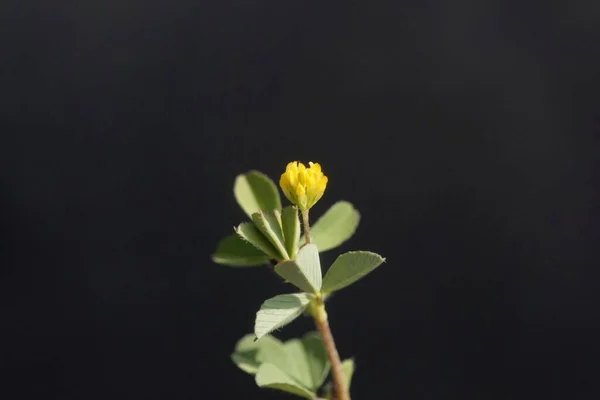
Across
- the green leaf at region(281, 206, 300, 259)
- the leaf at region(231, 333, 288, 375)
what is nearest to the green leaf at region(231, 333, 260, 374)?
the leaf at region(231, 333, 288, 375)

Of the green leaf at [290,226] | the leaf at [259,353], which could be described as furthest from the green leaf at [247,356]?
the green leaf at [290,226]


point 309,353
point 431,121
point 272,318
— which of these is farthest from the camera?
point 431,121

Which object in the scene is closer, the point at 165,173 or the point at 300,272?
the point at 300,272

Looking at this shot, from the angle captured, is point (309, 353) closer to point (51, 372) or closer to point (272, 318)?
point (272, 318)

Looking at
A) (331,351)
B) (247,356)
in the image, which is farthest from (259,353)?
(331,351)

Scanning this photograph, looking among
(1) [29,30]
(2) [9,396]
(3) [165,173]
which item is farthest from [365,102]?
(2) [9,396]

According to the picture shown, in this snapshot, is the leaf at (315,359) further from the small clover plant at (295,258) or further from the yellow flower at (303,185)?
the yellow flower at (303,185)
